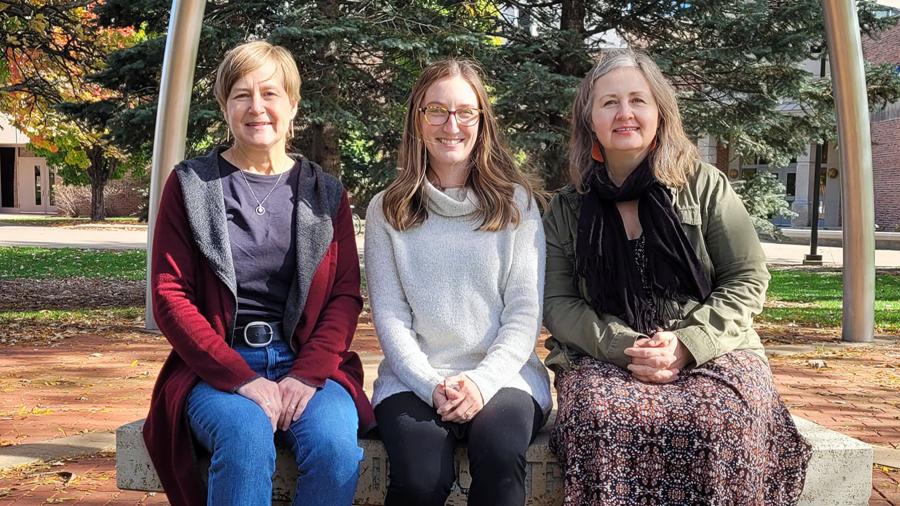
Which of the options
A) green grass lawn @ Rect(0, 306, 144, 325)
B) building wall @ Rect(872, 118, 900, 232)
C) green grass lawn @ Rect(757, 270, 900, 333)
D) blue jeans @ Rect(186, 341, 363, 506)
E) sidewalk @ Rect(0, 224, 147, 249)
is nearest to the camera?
blue jeans @ Rect(186, 341, 363, 506)

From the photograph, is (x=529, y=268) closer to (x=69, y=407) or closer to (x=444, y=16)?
(x=69, y=407)

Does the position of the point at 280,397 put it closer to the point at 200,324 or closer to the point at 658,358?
the point at 200,324

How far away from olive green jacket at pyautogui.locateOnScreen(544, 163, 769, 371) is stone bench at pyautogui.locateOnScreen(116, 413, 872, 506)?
0.37m

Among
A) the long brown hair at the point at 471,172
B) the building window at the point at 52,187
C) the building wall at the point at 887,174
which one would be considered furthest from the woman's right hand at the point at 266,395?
the building window at the point at 52,187

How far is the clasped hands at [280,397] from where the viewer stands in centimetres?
274

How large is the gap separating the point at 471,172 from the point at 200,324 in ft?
3.66

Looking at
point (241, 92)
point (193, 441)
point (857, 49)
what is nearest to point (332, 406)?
point (193, 441)

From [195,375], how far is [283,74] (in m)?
1.07

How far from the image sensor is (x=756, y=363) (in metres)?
3.02

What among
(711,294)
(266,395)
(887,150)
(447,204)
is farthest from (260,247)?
(887,150)

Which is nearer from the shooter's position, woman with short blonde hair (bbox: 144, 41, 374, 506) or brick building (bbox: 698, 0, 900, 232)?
woman with short blonde hair (bbox: 144, 41, 374, 506)

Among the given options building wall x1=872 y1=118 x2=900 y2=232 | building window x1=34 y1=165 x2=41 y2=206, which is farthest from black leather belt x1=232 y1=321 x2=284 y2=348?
building window x1=34 y1=165 x2=41 y2=206

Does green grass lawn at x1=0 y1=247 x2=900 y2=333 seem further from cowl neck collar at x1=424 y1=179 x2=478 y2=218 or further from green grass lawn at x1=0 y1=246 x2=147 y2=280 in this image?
cowl neck collar at x1=424 y1=179 x2=478 y2=218

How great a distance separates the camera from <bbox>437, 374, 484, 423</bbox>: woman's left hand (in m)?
2.81
